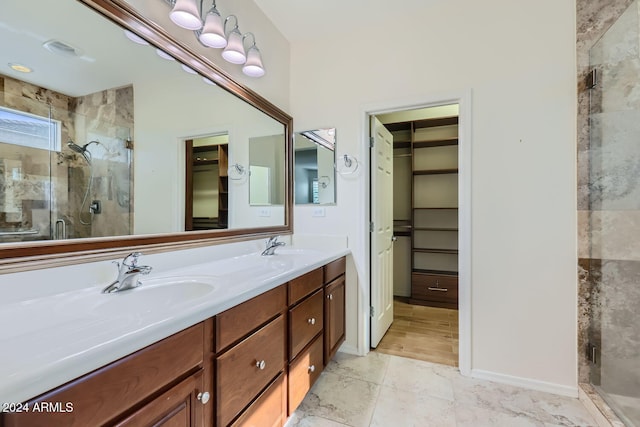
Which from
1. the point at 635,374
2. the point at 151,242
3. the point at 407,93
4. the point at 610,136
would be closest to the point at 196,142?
the point at 151,242

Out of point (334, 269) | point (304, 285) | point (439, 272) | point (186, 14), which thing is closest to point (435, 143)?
point (439, 272)

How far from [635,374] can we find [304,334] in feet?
5.98

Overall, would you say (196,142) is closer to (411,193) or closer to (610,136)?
(610,136)

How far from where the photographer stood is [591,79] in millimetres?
1705

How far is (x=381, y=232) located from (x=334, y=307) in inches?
33.4

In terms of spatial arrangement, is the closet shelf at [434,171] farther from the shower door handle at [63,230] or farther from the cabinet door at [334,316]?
the shower door handle at [63,230]

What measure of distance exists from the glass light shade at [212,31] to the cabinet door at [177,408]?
158 cm

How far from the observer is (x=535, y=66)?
6.01 feet

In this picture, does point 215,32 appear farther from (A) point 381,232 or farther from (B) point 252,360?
(A) point 381,232

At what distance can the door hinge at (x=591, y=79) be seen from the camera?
169cm

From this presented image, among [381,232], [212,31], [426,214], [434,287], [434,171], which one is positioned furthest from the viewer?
[426,214]

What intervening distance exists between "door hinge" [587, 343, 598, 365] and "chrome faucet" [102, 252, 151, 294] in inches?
97.5

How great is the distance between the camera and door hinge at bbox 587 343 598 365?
170 cm

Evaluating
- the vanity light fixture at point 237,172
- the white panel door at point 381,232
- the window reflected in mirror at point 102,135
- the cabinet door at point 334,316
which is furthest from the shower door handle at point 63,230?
the white panel door at point 381,232
